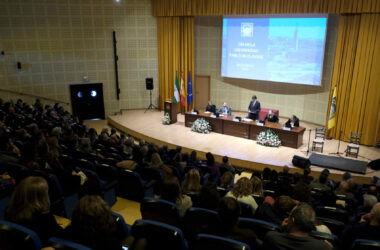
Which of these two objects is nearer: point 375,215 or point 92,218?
point 92,218

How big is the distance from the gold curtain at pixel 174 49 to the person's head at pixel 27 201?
384 inches

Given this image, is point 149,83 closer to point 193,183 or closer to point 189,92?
point 189,92

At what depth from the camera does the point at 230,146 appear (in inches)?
359

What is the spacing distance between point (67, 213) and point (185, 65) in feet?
30.6

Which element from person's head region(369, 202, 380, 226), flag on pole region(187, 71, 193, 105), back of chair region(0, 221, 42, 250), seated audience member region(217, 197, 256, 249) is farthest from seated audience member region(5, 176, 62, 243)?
flag on pole region(187, 71, 193, 105)

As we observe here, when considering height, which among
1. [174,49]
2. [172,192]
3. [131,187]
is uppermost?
[174,49]

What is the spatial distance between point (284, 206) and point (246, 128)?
6.35 metres

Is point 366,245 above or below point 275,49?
below

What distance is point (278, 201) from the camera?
3412mm

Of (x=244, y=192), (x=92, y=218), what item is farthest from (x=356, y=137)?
(x=92, y=218)

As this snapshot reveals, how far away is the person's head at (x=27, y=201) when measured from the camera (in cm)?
251

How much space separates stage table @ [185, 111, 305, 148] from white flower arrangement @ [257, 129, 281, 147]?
13 centimetres

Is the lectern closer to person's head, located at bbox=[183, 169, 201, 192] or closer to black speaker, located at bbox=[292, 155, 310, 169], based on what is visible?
black speaker, located at bbox=[292, 155, 310, 169]

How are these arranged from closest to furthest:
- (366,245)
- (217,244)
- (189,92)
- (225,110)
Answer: (217,244)
(366,245)
(225,110)
(189,92)
